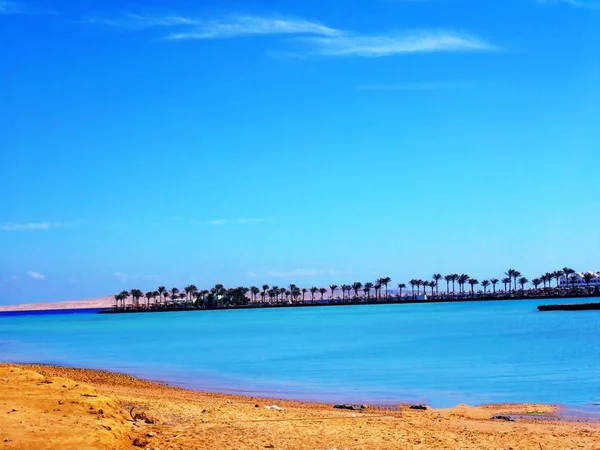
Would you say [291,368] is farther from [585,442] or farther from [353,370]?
[585,442]

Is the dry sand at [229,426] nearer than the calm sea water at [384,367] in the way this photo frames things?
Yes

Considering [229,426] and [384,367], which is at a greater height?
[229,426]

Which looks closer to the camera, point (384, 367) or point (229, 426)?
point (229, 426)

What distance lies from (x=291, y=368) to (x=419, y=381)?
8369mm

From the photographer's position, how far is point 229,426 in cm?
1439

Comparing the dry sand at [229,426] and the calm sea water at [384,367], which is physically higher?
the dry sand at [229,426]

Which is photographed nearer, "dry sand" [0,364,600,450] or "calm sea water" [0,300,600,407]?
"dry sand" [0,364,600,450]

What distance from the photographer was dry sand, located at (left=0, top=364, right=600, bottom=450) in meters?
11.4

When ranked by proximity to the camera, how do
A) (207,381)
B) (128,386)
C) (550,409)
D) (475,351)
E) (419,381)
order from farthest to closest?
(475,351) < (207,381) < (419,381) < (128,386) < (550,409)

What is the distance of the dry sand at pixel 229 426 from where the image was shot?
11.4m

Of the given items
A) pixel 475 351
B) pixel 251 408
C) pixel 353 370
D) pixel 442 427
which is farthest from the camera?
pixel 475 351

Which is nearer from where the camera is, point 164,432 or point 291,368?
point 164,432

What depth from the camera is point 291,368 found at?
34.0m

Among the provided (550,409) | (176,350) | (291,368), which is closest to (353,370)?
(291,368)
